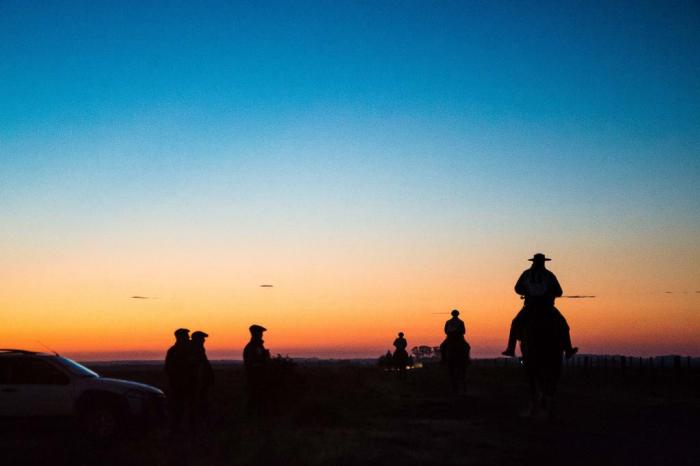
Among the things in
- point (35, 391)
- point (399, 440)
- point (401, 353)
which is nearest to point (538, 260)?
point (399, 440)

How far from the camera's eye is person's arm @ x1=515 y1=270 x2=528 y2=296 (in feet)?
52.6

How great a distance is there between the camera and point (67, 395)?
14422 mm

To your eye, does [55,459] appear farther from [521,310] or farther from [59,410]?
[521,310]

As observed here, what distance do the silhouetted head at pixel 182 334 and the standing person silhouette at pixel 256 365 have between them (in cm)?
142

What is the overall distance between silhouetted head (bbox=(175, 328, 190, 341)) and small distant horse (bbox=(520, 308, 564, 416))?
6565 millimetres

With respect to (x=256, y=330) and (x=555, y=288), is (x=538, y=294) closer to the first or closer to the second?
(x=555, y=288)

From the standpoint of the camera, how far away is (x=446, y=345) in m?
26.0

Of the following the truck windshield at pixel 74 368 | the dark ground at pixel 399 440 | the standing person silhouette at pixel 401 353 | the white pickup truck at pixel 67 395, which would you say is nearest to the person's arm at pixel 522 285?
the dark ground at pixel 399 440

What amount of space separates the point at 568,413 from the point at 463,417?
2.18 metres

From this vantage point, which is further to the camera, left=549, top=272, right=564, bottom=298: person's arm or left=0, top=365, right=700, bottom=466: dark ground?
left=549, top=272, right=564, bottom=298: person's arm

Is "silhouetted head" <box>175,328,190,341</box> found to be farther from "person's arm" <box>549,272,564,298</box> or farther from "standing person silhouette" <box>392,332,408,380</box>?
"standing person silhouette" <box>392,332,408,380</box>

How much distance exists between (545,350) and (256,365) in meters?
5.99

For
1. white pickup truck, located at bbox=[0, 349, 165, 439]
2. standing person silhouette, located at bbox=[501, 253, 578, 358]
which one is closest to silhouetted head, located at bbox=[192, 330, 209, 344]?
white pickup truck, located at bbox=[0, 349, 165, 439]

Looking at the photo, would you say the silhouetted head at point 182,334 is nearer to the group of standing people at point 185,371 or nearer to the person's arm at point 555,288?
the group of standing people at point 185,371
